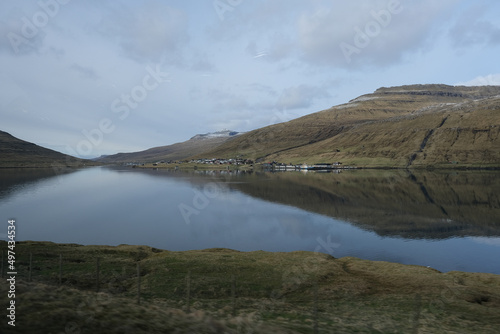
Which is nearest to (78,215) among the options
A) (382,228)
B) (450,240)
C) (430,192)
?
(382,228)

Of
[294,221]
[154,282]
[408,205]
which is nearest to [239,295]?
[154,282]

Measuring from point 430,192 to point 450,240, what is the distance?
78858 mm

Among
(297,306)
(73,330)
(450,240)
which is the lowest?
(450,240)

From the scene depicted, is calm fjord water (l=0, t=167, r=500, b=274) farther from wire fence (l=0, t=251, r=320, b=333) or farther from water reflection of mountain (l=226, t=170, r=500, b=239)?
wire fence (l=0, t=251, r=320, b=333)

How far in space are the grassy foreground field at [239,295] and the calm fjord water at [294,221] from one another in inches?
831

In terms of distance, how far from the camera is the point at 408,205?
113188 mm

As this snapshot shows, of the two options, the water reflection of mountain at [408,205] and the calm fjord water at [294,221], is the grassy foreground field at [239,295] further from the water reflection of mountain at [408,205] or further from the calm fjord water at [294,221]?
the water reflection of mountain at [408,205]

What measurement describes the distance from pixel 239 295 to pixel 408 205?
102182 mm

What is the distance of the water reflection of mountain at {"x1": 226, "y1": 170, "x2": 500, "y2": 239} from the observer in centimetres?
8125

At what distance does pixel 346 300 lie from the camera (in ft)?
95.5

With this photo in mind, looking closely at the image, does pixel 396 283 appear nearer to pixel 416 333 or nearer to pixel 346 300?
pixel 346 300

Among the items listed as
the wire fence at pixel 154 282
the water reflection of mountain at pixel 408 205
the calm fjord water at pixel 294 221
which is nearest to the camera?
the wire fence at pixel 154 282

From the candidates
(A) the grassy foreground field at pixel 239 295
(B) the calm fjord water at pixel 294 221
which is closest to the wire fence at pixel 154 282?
(A) the grassy foreground field at pixel 239 295

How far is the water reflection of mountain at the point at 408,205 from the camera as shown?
81250 mm
